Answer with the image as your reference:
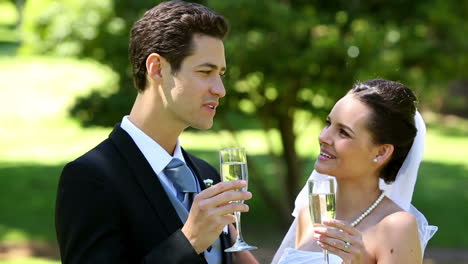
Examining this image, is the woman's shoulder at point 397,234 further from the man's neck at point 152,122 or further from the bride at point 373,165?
the man's neck at point 152,122

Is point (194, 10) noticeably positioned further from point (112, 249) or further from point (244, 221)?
point (244, 221)

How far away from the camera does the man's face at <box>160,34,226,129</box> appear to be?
11.1 ft

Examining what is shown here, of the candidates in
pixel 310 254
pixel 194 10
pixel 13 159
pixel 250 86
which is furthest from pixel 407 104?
pixel 13 159

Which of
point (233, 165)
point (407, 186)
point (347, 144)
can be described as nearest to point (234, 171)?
point (233, 165)

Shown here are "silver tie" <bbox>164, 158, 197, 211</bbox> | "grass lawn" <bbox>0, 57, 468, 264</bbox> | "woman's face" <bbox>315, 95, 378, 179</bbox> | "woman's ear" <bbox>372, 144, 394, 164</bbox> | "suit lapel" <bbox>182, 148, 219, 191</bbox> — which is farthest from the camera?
"grass lawn" <bbox>0, 57, 468, 264</bbox>

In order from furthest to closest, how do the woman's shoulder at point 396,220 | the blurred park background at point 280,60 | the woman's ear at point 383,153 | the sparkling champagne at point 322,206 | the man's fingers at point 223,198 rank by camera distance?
the blurred park background at point 280,60 → the woman's ear at point 383,153 → the woman's shoulder at point 396,220 → the sparkling champagne at point 322,206 → the man's fingers at point 223,198

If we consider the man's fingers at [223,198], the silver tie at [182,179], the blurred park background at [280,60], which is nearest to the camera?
the man's fingers at [223,198]

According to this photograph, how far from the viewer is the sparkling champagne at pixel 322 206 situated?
3209 millimetres

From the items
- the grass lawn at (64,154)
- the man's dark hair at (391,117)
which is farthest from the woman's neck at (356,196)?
the grass lawn at (64,154)

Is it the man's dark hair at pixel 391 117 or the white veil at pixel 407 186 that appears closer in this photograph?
the man's dark hair at pixel 391 117

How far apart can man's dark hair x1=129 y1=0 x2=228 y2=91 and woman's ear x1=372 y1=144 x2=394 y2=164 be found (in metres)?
1.08

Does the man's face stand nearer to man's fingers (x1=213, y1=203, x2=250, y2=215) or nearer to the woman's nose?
man's fingers (x1=213, y1=203, x2=250, y2=215)

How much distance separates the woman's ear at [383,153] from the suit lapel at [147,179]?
1219mm

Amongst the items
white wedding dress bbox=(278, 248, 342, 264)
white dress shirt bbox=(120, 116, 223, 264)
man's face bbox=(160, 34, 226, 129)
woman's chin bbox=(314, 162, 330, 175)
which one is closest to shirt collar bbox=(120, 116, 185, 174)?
white dress shirt bbox=(120, 116, 223, 264)
